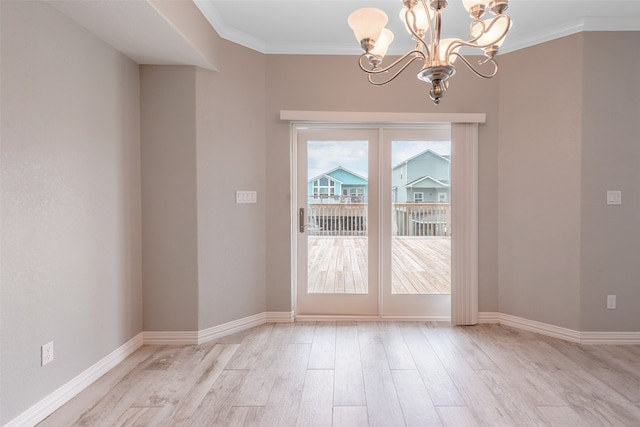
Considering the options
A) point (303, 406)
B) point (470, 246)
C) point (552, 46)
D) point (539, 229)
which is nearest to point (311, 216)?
point (470, 246)

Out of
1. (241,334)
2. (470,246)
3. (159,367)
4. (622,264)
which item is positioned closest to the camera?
(159,367)

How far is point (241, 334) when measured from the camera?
3.09 metres

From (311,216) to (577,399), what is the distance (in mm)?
2432

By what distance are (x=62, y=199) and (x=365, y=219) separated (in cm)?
246

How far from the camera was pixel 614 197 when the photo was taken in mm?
2844

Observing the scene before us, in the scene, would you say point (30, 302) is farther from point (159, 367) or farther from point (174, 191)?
point (174, 191)

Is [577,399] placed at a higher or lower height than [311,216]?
lower

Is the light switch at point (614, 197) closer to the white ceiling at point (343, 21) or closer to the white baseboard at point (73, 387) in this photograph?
the white ceiling at point (343, 21)

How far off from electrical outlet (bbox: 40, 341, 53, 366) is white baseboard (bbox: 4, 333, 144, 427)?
21 cm

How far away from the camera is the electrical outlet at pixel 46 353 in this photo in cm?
193

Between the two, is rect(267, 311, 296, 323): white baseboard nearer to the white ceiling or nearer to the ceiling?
the ceiling

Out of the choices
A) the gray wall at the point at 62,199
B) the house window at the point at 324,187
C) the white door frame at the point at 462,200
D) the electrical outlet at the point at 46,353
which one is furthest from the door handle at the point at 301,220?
the electrical outlet at the point at 46,353

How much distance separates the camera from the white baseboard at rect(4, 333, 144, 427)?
1.85 meters

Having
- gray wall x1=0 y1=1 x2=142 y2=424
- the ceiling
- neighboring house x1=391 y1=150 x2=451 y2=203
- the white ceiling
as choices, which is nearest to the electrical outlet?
gray wall x1=0 y1=1 x2=142 y2=424
